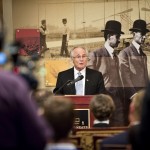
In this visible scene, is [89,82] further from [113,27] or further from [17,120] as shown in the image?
[17,120]

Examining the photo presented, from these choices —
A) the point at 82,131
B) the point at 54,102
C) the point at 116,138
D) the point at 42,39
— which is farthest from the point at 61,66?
the point at 54,102

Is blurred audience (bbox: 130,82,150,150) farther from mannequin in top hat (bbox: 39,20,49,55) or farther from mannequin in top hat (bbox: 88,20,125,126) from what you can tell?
mannequin in top hat (bbox: 39,20,49,55)

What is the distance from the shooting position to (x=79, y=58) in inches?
289

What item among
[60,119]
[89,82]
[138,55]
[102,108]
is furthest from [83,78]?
[60,119]

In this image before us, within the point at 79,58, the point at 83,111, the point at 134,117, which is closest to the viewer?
the point at 134,117

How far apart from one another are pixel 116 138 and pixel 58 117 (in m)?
0.75

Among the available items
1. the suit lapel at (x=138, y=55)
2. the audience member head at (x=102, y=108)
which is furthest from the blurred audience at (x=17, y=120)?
the suit lapel at (x=138, y=55)

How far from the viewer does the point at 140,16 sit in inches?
308

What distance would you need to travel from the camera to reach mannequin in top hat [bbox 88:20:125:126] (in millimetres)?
7824

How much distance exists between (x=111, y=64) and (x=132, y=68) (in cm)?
33

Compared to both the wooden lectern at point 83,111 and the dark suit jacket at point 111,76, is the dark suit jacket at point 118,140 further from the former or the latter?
the dark suit jacket at point 111,76

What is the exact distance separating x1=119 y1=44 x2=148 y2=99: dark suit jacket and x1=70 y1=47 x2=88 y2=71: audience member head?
0.70m

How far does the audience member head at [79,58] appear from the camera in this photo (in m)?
7.25

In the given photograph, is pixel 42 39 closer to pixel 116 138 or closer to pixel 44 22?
pixel 44 22
